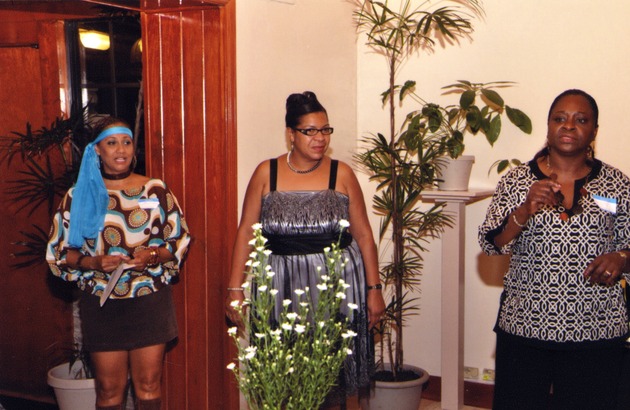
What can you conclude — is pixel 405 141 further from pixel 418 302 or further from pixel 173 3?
pixel 173 3

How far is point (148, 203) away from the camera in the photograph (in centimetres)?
339

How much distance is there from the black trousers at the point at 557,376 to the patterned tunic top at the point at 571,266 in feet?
0.17

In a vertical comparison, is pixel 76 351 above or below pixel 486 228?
below

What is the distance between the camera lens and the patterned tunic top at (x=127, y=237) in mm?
3359

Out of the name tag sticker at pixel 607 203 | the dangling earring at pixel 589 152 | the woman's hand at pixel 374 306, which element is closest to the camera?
the name tag sticker at pixel 607 203

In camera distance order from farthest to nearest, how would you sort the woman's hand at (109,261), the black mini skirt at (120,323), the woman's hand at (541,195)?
1. the black mini skirt at (120,323)
2. the woman's hand at (109,261)
3. the woman's hand at (541,195)

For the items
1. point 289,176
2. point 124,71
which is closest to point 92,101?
point 124,71

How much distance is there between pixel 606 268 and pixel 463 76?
6.81 ft

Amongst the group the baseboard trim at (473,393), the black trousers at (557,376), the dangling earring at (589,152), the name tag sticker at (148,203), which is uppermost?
the dangling earring at (589,152)

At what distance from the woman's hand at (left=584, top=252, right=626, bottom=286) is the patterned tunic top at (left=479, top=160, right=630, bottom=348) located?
4 cm

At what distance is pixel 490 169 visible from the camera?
14.9 ft

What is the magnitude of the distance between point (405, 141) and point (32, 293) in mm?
2309

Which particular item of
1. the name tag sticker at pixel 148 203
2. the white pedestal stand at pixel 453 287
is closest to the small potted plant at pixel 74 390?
the name tag sticker at pixel 148 203

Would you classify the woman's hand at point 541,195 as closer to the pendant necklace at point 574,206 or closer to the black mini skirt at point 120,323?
the pendant necklace at point 574,206
